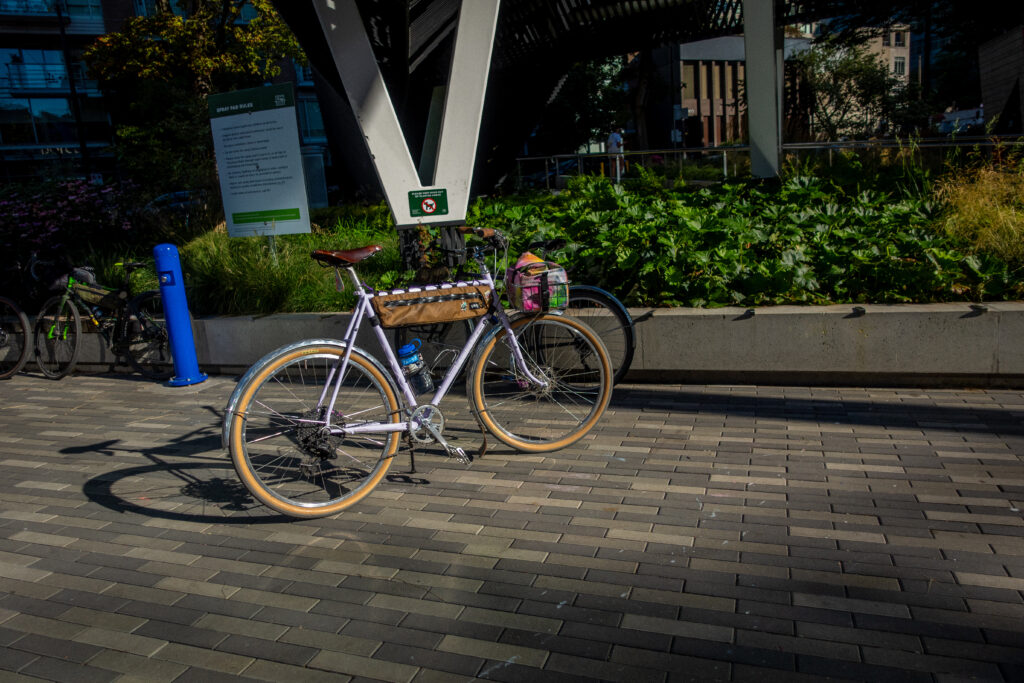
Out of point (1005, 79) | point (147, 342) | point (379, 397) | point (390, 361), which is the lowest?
point (147, 342)

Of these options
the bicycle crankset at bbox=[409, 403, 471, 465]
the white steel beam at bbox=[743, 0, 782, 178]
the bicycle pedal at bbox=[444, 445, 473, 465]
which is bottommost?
the bicycle pedal at bbox=[444, 445, 473, 465]

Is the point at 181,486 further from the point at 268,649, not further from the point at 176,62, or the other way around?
the point at 176,62

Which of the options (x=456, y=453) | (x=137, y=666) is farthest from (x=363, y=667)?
(x=456, y=453)

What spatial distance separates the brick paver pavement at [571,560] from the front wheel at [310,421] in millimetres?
178

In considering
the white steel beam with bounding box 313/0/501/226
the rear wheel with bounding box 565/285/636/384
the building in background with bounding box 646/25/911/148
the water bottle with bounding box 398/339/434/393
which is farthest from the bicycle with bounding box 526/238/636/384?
the building in background with bounding box 646/25/911/148

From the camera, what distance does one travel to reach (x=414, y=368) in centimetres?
432

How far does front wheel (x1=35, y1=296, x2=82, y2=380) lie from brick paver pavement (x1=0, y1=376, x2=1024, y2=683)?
9.25 ft

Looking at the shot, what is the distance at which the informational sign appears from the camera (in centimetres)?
752

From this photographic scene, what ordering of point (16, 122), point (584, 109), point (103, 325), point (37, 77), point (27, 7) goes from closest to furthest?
1. point (103, 325)
2. point (584, 109)
3. point (27, 7)
4. point (16, 122)
5. point (37, 77)

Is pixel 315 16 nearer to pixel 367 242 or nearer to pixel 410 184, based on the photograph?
pixel 410 184

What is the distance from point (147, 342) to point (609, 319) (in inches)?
184

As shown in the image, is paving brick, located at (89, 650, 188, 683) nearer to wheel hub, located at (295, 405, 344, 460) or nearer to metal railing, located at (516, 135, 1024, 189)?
wheel hub, located at (295, 405, 344, 460)

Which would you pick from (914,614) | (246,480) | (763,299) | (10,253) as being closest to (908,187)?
(763,299)

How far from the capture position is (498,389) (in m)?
4.60
